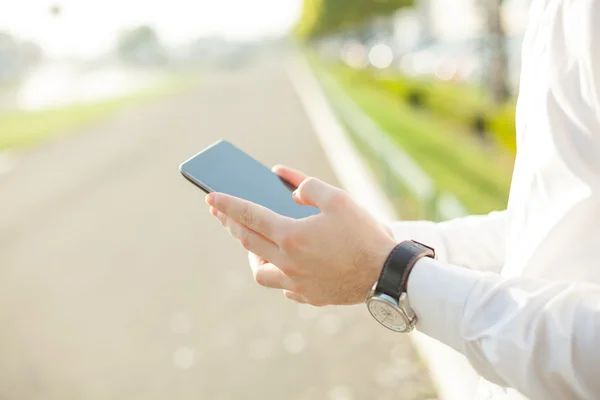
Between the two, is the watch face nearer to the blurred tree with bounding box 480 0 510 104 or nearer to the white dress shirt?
the white dress shirt

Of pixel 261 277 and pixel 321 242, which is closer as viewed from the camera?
pixel 321 242

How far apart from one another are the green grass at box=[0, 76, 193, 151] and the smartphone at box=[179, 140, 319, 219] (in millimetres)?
15464

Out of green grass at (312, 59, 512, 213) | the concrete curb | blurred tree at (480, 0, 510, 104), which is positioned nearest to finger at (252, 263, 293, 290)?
the concrete curb

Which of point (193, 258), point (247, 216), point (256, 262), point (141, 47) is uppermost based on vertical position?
point (247, 216)

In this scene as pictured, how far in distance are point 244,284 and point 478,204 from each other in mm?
2167

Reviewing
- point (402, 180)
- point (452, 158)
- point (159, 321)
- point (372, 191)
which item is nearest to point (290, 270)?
point (159, 321)

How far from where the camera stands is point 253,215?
1.34 metres

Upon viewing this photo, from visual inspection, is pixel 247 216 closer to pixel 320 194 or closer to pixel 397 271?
pixel 320 194

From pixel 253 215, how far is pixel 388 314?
1.17 feet

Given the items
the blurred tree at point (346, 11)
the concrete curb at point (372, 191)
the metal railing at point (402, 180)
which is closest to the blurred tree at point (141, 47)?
the blurred tree at point (346, 11)

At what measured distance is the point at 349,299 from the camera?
4.61 feet

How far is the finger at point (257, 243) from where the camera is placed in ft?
4.49

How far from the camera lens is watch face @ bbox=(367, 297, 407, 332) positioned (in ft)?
4.38

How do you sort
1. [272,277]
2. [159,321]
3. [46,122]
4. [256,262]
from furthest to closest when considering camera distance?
[46,122] → [159,321] → [256,262] → [272,277]
